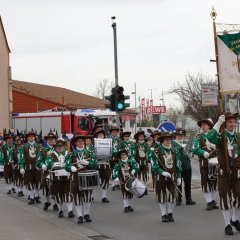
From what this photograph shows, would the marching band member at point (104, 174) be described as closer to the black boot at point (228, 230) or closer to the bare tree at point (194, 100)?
the black boot at point (228, 230)

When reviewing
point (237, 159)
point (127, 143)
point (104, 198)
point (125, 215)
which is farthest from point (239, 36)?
point (237, 159)

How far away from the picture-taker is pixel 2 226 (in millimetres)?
10914

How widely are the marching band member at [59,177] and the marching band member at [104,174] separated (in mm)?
2941

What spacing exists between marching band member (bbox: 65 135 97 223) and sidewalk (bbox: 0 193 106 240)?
1.21 ft

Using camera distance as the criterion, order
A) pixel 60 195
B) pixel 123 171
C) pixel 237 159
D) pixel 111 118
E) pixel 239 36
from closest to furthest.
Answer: pixel 237 159 < pixel 60 195 < pixel 123 171 < pixel 239 36 < pixel 111 118

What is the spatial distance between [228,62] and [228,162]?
13.7 m

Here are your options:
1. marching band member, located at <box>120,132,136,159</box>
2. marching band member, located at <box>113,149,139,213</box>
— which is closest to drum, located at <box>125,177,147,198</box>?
marching band member, located at <box>113,149,139,213</box>

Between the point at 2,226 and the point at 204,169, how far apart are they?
181 inches

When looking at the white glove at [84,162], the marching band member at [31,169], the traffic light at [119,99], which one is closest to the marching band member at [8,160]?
the marching band member at [31,169]

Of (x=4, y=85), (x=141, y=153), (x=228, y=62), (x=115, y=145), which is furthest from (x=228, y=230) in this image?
(x=4, y=85)

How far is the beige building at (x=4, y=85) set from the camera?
155ft

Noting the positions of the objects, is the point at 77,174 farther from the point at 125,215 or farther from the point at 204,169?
the point at 204,169

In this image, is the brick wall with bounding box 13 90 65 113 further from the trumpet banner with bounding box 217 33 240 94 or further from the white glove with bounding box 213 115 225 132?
the white glove with bounding box 213 115 225 132

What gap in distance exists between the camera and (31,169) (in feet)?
49.1
